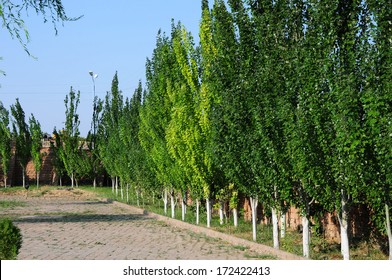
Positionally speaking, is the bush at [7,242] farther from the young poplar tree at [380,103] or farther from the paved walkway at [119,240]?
the young poplar tree at [380,103]

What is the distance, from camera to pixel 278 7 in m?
14.5

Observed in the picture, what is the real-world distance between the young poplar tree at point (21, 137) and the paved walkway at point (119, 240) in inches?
1045

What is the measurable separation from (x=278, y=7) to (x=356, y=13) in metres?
3.03

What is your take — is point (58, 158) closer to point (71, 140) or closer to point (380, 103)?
point (71, 140)

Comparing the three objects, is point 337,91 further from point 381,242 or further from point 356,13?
point 381,242

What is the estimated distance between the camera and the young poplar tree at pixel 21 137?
51.9m

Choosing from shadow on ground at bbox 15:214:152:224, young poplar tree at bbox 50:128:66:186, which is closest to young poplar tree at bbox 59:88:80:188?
young poplar tree at bbox 50:128:66:186

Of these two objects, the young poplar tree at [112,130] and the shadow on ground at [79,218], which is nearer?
the shadow on ground at [79,218]

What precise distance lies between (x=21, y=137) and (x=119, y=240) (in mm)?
37726

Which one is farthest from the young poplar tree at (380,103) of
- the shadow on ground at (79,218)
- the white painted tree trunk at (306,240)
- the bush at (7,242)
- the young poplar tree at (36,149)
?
the young poplar tree at (36,149)

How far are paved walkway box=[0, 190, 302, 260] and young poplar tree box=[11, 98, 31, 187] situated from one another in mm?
26532

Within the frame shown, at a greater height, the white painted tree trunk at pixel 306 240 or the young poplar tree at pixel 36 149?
the young poplar tree at pixel 36 149

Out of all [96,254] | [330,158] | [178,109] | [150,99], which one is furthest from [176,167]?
[330,158]

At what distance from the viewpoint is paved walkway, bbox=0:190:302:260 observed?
13891 mm
